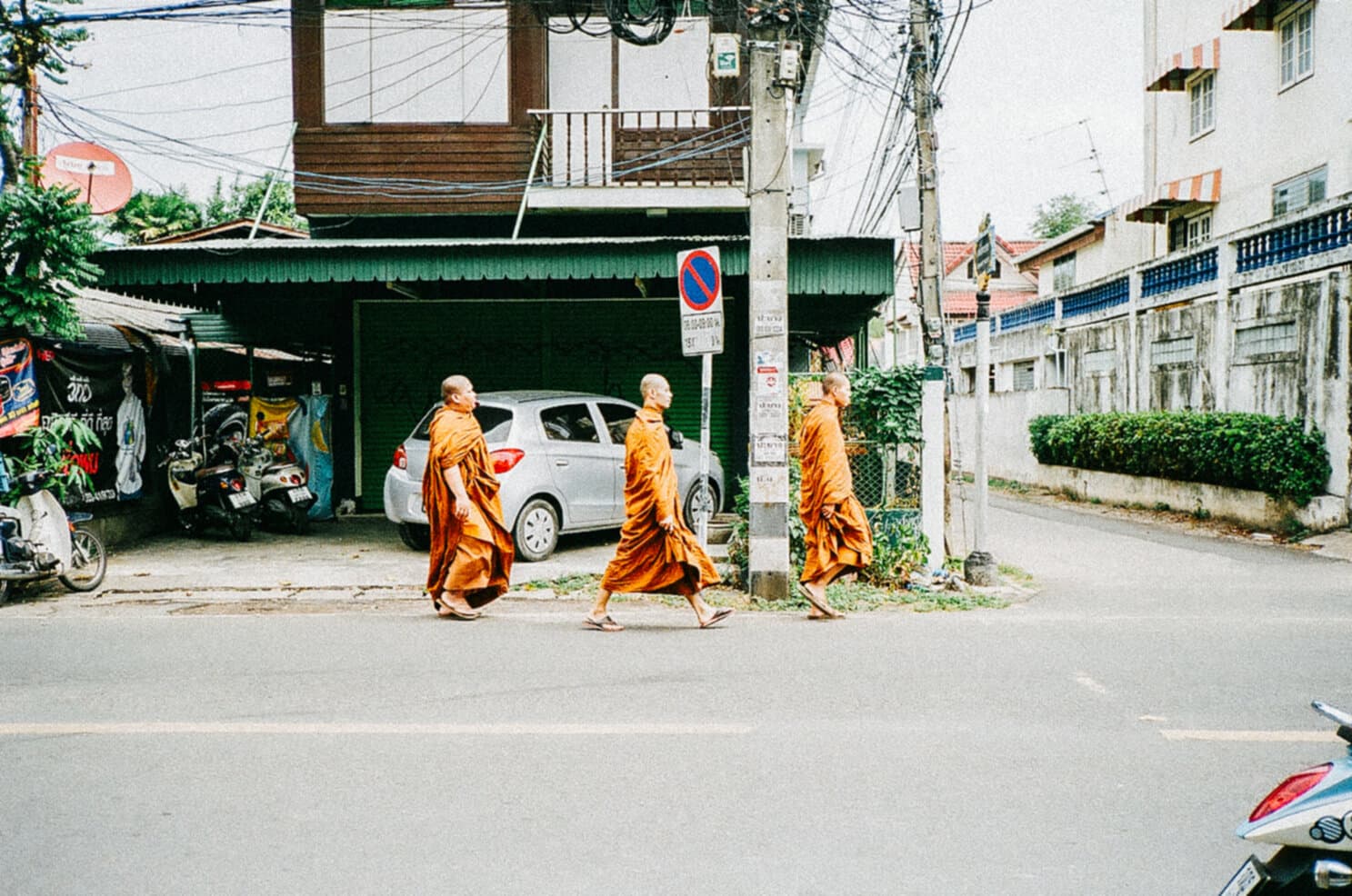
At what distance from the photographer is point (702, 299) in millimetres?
9047

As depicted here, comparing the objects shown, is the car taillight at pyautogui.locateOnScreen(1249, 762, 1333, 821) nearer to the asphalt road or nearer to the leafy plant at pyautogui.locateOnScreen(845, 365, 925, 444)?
the asphalt road

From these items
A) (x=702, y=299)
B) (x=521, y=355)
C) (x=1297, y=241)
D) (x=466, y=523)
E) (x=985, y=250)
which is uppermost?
(x=1297, y=241)

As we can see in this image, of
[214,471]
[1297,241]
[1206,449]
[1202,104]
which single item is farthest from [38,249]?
[1202,104]

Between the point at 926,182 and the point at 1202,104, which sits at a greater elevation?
the point at 1202,104

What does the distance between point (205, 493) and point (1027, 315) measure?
60.4 feet

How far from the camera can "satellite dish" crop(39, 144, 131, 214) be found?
12.0 metres

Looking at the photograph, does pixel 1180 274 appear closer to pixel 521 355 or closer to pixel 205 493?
pixel 521 355

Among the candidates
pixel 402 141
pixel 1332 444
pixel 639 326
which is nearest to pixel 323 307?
pixel 402 141

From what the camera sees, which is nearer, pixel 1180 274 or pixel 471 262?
pixel 471 262

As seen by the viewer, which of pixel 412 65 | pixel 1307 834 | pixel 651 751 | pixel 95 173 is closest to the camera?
pixel 1307 834

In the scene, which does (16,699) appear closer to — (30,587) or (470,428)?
(470,428)

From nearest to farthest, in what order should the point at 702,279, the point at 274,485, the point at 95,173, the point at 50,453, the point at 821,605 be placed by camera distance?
the point at 821,605 < the point at 702,279 < the point at 50,453 < the point at 95,173 < the point at 274,485

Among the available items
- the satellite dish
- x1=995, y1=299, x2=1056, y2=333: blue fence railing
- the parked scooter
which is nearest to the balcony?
the parked scooter

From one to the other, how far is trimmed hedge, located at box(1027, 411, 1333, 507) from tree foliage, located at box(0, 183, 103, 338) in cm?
1259
